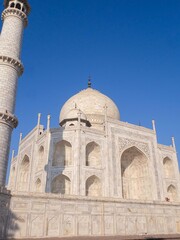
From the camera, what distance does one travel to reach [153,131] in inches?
931

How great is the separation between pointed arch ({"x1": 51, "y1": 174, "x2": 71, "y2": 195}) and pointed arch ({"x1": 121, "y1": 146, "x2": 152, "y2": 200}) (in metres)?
5.95

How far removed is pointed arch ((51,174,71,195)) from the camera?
17500 mm

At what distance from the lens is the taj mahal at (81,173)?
1021 cm

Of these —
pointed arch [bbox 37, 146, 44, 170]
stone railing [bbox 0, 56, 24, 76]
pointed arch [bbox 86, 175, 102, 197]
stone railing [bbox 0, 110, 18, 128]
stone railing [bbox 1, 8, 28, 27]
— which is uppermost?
stone railing [bbox 1, 8, 28, 27]

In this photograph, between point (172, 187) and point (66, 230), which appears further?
point (172, 187)

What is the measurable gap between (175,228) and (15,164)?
1729cm

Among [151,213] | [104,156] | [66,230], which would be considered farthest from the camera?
[104,156]

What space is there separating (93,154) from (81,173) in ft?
9.29

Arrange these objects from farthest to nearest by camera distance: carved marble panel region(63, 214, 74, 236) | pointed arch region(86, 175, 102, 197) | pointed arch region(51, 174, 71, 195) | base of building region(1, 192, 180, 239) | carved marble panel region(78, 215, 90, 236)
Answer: pointed arch region(86, 175, 102, 197), pointed arch region(51, 174, 71, 195), carved marble panel region(78, 215, 90, 236), carved marble panel region(63, 214, 74, 236), base of building region(1, 192, 180, 239)

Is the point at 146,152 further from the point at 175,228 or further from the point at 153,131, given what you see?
the point at 175,228

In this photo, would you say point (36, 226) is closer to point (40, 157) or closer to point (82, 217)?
point (82, 217)

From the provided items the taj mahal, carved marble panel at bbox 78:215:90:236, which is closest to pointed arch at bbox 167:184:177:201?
the taj mahal

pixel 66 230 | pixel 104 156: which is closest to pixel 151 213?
pixel 66 230

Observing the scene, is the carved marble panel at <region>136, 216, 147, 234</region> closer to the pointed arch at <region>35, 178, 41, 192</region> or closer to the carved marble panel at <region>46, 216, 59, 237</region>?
the carved marble panel at <region>46, 216, 59, 237</region>
